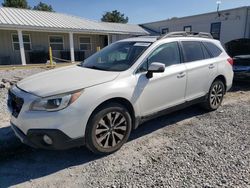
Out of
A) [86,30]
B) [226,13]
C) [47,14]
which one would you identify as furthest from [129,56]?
[47,14]

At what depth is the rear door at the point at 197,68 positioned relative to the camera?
182 inches

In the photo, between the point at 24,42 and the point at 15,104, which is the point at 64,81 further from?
the point at 24,42

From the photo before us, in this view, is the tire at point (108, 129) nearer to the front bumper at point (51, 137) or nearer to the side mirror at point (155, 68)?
the front bumper at point (51, 137)

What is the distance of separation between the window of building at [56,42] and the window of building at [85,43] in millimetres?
1851

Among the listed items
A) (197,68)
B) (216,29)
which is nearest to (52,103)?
(197,68)

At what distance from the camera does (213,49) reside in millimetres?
5387

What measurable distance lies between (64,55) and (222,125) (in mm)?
16964

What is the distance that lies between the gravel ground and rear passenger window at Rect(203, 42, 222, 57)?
66.8 inches

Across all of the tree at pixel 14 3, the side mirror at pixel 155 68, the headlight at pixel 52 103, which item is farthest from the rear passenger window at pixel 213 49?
the tree at pixel 14 3

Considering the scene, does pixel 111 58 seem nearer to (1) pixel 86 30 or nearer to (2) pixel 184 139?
(2) pixel 184 139

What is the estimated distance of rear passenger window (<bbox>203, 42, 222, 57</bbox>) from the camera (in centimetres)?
528

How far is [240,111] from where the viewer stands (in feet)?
18.1

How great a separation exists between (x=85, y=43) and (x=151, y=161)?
63.4 feet

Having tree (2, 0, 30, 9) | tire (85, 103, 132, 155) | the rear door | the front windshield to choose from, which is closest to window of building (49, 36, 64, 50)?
the front windshield
